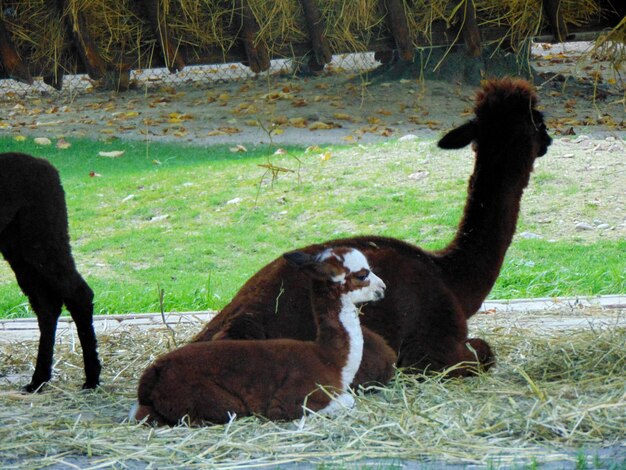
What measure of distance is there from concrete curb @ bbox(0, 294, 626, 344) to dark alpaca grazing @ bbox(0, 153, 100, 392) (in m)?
1.30

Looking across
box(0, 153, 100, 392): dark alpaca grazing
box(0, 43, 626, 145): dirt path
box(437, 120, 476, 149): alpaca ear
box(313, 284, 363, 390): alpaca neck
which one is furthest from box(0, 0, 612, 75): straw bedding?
box(0, 43, 626, 145): dirt path

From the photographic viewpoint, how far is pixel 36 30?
19.4 feet

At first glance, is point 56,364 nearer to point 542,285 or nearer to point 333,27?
point 333,27

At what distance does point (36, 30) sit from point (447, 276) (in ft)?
9.57

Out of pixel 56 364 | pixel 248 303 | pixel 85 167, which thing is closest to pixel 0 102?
pixel 85 167

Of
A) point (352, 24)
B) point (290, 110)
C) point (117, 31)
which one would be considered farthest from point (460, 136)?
point (290, 110)

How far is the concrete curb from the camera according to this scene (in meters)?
7.02

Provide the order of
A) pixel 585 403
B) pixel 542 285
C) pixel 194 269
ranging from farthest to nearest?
pixel 194 269 → pixel 542 285 → pixel 585 403

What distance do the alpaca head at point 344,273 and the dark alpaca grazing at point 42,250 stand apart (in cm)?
155

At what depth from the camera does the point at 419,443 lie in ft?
13.7

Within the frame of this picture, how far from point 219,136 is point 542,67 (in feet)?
20.6

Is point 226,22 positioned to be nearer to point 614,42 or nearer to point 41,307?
point 41,307

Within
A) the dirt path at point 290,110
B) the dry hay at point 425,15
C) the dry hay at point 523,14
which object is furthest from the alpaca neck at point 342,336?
the dirt path at point 290,110

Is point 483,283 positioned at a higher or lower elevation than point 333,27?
lower
